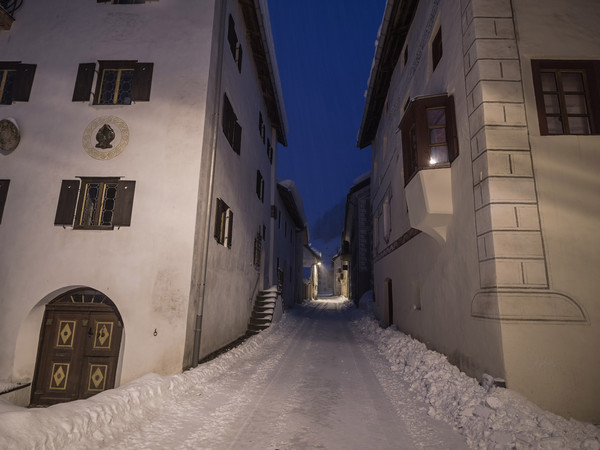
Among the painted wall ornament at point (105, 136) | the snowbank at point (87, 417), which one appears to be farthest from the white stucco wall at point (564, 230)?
the painted wall ornament at point (105, 136)

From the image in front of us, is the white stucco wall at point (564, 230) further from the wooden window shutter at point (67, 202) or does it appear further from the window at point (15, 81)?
the window at point (15, 81)

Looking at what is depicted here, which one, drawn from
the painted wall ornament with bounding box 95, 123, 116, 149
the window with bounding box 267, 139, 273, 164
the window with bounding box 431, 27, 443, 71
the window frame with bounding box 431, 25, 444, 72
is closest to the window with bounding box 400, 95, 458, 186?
the window frame with bounding box 431, 25, 444, 72

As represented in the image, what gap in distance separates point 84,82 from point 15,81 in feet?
6.89

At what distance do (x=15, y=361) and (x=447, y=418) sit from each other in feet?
32.1

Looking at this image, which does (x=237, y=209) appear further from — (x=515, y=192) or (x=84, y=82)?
(x=515, y=192)

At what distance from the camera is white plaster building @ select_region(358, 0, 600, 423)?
17.0 ft

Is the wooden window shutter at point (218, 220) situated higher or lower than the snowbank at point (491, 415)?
higher

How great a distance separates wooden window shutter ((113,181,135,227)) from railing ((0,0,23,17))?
6927 mm

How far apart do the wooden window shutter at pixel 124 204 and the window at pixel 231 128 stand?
3.45 m

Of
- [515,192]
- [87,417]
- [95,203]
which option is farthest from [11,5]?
[515,192]

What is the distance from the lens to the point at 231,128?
36.7 feet

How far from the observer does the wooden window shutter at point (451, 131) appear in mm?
7086

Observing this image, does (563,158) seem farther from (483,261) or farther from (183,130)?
(183,130)

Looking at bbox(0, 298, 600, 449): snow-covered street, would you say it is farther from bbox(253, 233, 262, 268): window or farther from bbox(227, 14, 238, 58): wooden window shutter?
bbox(227, 14, 238, 58): wooden window shutter
